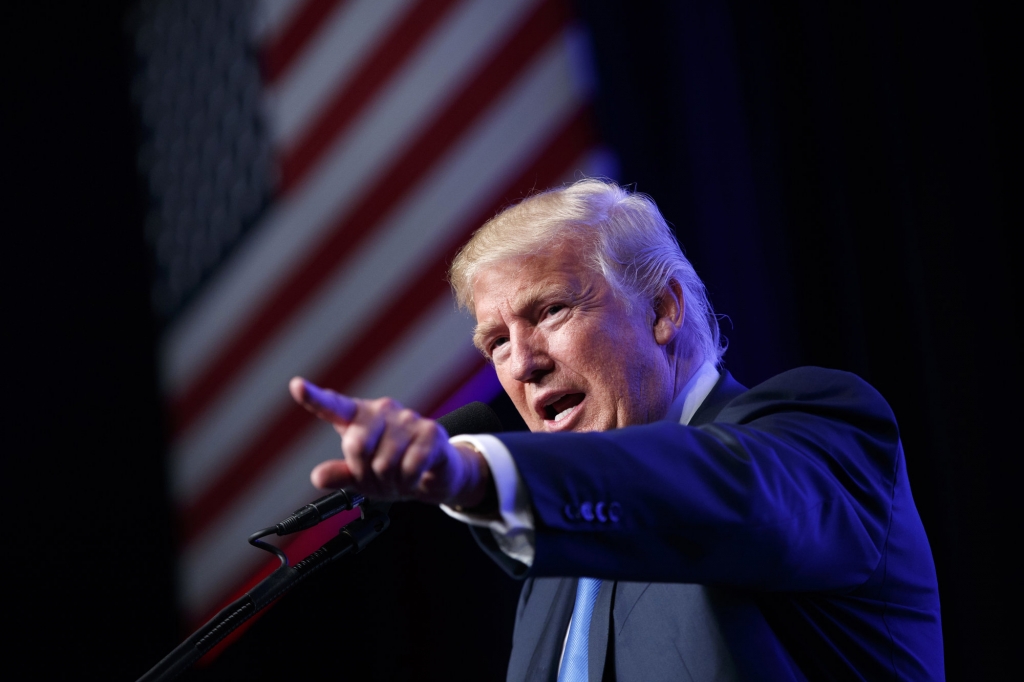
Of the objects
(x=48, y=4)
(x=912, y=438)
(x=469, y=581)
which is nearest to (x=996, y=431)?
(x=912, y=438)

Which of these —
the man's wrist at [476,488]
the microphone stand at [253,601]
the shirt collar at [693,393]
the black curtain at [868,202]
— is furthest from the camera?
the black curtain at [868,202]

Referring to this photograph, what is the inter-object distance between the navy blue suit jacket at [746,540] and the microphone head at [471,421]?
30 cm

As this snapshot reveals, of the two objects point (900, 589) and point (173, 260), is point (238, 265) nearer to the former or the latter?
point (173, 260)

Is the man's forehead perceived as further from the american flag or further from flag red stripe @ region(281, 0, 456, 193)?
flag red stripe @ region(281, 0, 456, 193)

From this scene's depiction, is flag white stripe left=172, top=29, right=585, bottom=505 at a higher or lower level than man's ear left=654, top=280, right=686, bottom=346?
higher

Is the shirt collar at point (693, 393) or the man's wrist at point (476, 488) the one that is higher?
the man's wrist at point (476, 488)

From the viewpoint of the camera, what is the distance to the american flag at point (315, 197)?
220 cm

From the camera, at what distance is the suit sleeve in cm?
69

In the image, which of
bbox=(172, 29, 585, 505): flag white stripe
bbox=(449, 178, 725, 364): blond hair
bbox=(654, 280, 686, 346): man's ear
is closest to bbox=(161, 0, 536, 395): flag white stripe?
bbox=(172, 29, 585, 505): flag white stripe

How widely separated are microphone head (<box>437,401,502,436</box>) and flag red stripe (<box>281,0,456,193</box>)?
1.32 metres

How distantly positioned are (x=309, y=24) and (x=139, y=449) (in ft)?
4.25

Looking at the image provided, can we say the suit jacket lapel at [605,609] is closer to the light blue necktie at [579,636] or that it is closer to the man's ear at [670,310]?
the light blue necktie at [579,636]

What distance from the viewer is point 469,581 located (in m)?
2.07

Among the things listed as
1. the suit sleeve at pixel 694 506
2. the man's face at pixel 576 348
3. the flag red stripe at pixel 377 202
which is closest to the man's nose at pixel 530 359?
the man's face at pixel 576 348
